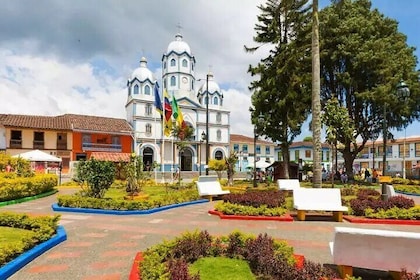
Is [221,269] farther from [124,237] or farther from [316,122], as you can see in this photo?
[316,122]

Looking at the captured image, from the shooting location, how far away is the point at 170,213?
11.5 metres

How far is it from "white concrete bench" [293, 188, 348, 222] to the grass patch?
201 inches

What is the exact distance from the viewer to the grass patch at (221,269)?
467 cm

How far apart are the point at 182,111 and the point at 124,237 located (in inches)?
1781

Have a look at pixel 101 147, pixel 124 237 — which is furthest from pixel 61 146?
pixel 124 237

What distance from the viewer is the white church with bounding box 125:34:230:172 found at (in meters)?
49.0

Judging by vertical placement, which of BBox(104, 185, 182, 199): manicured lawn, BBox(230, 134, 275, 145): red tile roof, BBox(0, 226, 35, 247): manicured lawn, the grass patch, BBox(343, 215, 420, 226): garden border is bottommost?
BBox(104, 185, 182, 199): manicured lawn

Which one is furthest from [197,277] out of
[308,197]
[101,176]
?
[101,176]

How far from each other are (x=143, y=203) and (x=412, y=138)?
56674 millimetres

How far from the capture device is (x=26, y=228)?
779 cm

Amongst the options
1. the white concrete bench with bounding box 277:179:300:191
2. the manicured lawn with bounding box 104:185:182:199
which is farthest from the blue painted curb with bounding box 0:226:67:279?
the white concrete bench with bounding box 277:179:300:191

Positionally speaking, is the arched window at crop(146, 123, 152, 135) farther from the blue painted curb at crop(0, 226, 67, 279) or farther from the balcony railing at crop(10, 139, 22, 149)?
the blue painted curb at crop(0, 226, 67, 279)

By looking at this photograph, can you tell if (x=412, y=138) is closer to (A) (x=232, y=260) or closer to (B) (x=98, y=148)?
(B) (x=98, y=148)

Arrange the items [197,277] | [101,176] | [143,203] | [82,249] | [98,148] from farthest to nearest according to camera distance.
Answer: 1. [98,148]
2. [101,176]
3. [143,203]
4. [82,249]
5. [197,277]
